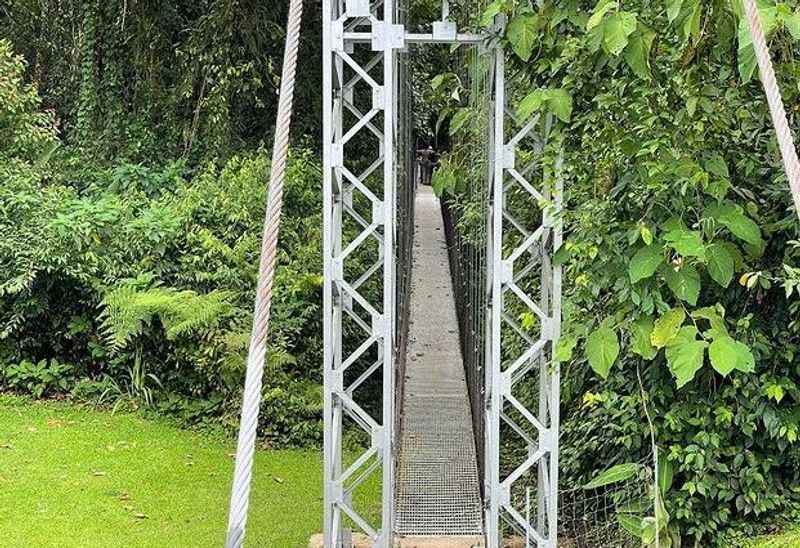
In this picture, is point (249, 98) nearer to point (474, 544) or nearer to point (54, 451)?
point (54, 451)

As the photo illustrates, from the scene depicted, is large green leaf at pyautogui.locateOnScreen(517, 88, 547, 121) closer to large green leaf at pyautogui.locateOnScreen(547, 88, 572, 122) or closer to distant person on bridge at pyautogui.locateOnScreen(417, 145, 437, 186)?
large green leaf at pyautogui.locateOnScreen(547, 88, 572, 122)

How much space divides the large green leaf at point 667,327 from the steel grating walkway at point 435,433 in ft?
5.39

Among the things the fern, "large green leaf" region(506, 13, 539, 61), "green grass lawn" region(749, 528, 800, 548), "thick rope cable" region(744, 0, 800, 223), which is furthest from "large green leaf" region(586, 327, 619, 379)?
the fern

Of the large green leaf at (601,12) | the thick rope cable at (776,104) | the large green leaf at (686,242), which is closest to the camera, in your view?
the thick rope cable at (776,104)

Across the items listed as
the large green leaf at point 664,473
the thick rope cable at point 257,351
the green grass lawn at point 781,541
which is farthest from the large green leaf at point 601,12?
the green grass lawn at point 781,541

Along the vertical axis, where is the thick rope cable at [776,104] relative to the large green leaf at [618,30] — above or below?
below

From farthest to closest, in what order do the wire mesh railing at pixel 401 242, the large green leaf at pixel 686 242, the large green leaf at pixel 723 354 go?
the wire mesh railing at pixel 401 242, the large green leaf at pixel 686 242, the large green leaf at pixel 723 354

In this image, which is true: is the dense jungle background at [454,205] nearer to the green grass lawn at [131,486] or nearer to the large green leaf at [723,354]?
the large green leaf at [723,354]

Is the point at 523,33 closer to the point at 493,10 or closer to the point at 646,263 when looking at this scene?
the point at 493,10

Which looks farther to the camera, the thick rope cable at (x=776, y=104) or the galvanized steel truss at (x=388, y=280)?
the galvanized steel truss at (x=388, y=280)

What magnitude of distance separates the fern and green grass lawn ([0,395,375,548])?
0.61 meters

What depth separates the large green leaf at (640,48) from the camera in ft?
7.56

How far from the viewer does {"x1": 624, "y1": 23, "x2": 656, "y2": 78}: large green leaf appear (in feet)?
7.56

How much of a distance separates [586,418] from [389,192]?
1543 millimetres
